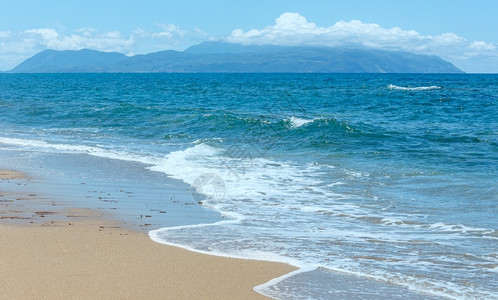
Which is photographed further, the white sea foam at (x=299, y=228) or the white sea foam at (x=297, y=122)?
the white sea foam at (x=297, y=122)

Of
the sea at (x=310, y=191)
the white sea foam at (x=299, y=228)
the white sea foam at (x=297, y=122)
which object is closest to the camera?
the sea at (x=310, y=191)

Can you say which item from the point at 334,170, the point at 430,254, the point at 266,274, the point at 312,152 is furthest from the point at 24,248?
the point at 312,152

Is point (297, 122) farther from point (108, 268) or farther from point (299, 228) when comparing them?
point (108, 268)

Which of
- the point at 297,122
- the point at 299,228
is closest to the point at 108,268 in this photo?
the point at 299,228

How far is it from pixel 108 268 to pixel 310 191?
18.8 ft

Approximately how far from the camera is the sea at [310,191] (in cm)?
601

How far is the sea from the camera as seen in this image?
6.01m

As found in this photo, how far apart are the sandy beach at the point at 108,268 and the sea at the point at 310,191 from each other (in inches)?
12.9

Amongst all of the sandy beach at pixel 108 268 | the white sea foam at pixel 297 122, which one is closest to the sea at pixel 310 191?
the white sea foam at pixel 297 122

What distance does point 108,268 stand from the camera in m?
5.67

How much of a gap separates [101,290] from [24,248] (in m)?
1.73

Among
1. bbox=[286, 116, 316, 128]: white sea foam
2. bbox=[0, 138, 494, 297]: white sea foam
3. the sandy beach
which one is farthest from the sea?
the sandy beach

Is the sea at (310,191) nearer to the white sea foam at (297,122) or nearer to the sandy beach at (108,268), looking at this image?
the white sea foam at (297,122)

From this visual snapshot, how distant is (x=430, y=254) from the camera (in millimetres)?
6594
